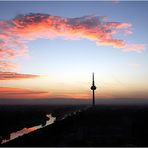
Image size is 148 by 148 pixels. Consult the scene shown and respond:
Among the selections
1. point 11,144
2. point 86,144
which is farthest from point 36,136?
point 86,144

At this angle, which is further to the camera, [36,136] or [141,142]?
[36,136]

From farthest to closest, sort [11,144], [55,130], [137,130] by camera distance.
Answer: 1. [55,130]
2. [137,130]
3. [11,144]

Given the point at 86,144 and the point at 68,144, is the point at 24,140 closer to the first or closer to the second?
the point at 68,144

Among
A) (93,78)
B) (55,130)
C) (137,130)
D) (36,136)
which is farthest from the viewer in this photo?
(93,78)

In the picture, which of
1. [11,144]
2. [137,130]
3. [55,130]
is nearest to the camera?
[11,144]

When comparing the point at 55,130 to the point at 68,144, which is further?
the point at 55,130

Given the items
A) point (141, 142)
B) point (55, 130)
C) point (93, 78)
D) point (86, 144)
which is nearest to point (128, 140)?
point (141, 142)

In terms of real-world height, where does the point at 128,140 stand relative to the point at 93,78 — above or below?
below

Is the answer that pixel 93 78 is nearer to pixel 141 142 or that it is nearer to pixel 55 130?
pixel 55 130

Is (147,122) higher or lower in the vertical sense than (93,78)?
lower
